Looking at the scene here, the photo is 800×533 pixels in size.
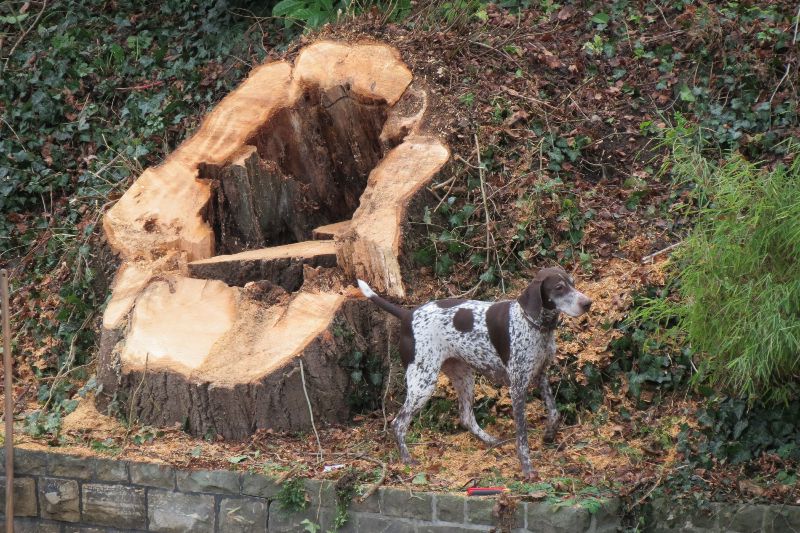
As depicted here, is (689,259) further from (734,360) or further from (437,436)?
(437,436)

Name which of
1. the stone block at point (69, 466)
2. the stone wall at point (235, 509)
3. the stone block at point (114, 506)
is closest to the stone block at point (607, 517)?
the stone wall at point (235, 509)

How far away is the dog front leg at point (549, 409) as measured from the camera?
211 inches

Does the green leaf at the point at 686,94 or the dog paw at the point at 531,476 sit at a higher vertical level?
the green leaf at the point at 686,94

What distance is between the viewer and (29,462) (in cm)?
586

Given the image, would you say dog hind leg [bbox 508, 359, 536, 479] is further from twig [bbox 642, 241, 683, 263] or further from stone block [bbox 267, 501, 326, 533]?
twig [bbox 642, 241, 683, 263]

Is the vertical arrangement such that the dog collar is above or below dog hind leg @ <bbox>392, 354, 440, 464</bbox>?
above

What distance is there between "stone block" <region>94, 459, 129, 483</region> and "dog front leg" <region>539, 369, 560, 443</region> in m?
2.22

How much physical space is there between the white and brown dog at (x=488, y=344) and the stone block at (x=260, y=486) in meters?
0.68

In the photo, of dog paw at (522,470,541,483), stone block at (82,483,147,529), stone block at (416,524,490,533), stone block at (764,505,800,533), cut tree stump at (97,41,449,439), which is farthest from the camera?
cut tree stump at (97,41,449,439)

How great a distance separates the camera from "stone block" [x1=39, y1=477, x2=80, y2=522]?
5.77 metres

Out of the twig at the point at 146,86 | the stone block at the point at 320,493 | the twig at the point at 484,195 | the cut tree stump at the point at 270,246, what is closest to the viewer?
the stone block at the point at 320,493

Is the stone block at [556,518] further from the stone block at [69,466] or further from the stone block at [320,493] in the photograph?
the stone block at [69,466]

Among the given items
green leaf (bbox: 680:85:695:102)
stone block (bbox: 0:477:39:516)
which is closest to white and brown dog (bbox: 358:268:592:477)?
stone block (bbox: 0:477:39:516)

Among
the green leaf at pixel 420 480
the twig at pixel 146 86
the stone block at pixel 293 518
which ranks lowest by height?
the stone block at pixel 293 518
